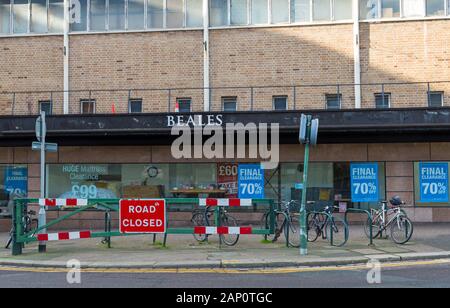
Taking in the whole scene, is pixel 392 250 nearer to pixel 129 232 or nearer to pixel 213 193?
pixel 129 232

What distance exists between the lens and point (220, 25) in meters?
19.4

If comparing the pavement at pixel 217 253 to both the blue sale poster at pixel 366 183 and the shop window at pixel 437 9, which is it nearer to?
the blue sale poster at pixel 366 183

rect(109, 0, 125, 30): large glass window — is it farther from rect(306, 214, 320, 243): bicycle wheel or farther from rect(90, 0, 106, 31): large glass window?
rect(306, 214, 320, 243): bicycle wheel

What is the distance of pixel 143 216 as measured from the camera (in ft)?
38.9

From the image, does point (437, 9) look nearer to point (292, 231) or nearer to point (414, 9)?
point (414, 9)

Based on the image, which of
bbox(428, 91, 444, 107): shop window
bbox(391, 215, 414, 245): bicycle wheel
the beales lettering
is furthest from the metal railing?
bbox(391, 215, 414, 245): bicycle wheel

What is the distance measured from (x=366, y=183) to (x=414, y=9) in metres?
6.46

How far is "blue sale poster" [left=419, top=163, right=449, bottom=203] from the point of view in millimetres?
17297

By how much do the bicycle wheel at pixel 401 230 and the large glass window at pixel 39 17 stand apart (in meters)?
14.5

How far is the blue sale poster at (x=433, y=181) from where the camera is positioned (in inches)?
681

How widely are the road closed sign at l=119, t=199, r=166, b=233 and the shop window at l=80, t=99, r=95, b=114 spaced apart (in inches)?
335

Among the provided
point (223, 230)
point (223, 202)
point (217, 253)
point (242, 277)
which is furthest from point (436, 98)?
point (242, 277)

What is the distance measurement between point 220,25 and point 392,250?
36.6ft
